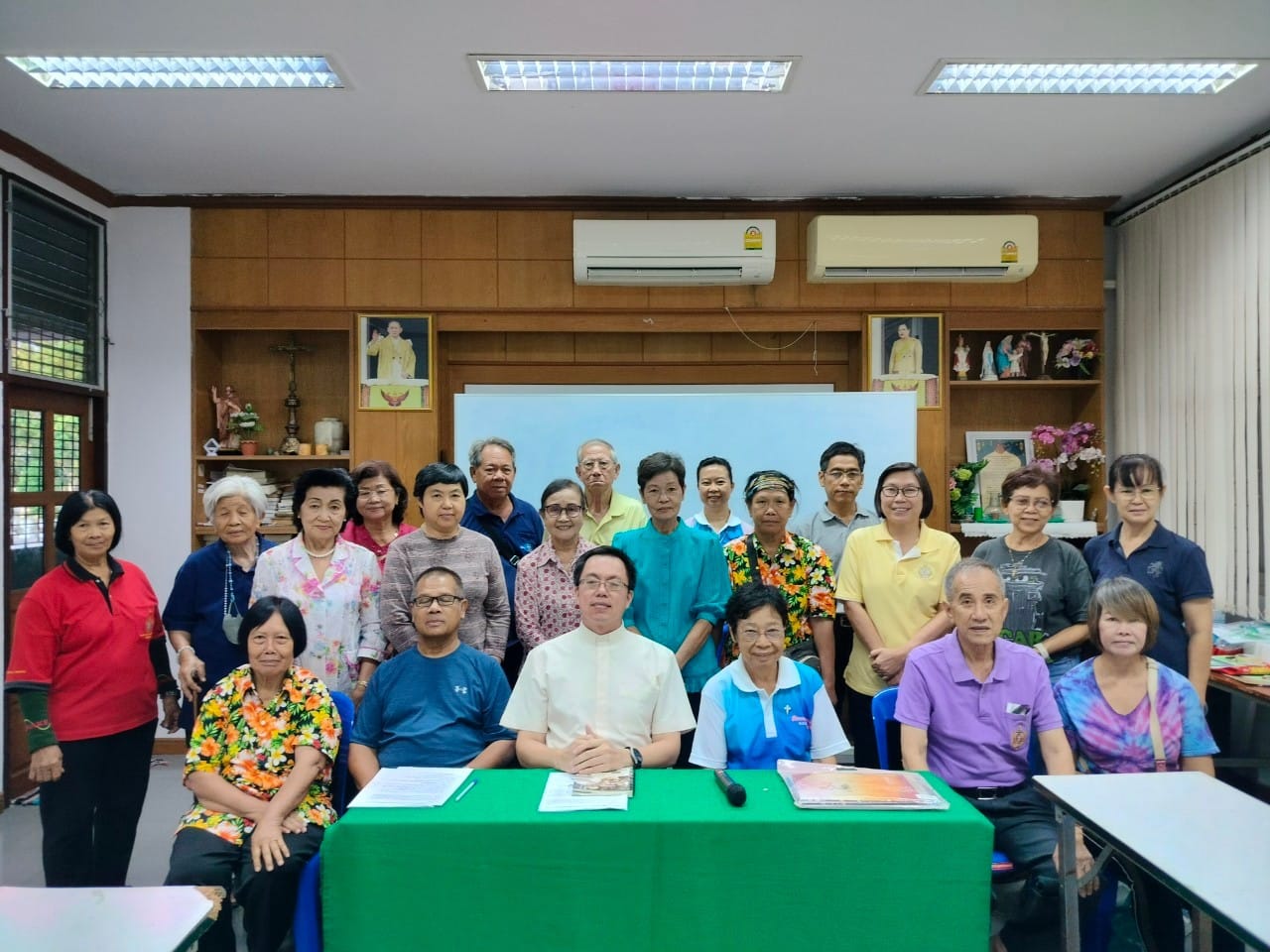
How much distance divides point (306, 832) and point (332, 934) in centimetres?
43

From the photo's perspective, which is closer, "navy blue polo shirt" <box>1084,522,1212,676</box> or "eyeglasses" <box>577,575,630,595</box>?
"eyeglasses" <box>577,575,630,595</box>

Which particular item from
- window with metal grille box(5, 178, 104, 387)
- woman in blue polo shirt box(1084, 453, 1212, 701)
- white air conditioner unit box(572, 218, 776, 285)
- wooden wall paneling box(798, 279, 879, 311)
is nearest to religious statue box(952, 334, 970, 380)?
wooden wall paneling box(798, 279, 879, 311)

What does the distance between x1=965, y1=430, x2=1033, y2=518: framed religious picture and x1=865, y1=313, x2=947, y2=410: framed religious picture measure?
0.44 meters

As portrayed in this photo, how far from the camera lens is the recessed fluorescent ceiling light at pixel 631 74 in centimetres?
325

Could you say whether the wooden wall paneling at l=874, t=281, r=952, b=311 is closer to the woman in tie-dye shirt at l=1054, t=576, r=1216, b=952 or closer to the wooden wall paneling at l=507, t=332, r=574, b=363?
the wooden wall paneling at l=507, t=332, r=574, b=363

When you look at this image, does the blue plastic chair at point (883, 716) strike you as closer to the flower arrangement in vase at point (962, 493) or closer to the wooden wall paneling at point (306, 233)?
the flower arrangement in vase at point (962, 493)

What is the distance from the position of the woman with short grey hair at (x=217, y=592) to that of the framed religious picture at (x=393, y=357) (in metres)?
1.95

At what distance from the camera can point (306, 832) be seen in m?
2.28

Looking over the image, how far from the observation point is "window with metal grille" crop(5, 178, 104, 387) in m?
4.04

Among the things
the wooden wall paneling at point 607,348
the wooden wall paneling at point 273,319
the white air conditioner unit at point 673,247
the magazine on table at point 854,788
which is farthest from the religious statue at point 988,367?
the wooden wall paneling at point 273,319

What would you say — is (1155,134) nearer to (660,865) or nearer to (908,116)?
(908,116)

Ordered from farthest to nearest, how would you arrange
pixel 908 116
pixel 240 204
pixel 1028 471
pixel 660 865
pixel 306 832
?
pixel 240 204 → pixel 908 116 → pixel 1028 471 → pixel 306 832 → pixel 660 865

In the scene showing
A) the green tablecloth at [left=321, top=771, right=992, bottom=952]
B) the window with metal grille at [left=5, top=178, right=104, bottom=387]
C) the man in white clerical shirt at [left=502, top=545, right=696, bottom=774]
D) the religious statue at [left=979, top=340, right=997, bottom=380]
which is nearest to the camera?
the green tablecloth at [left=321, top=771, right=992, bottom=952]

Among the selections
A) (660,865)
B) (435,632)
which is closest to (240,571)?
(435,632)
